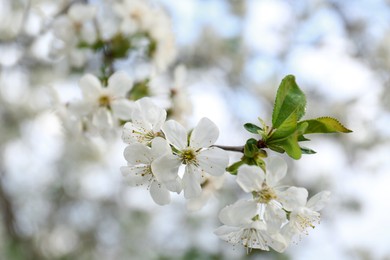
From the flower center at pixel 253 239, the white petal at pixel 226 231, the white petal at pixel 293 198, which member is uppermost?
the white petal at pixel 293 198

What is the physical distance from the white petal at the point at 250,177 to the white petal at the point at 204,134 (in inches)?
3.7

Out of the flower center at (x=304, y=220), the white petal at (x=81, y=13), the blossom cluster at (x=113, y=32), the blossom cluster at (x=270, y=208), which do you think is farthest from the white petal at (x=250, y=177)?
the white petal at (x=81, y=13)

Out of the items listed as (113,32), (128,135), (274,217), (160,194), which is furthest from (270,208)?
(113,32)

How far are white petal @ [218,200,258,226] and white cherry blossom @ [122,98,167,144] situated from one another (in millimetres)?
213

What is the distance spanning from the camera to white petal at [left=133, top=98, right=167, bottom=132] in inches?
37.6

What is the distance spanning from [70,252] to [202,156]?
4.75m

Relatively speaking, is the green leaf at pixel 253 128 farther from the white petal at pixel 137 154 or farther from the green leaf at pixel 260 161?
the white petal at pixel 137 154

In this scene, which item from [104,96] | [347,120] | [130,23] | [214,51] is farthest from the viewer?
[214,51]

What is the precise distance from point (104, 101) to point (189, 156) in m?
0.48

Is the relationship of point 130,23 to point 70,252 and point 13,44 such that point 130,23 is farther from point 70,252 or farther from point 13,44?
point 70,252

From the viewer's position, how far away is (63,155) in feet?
18.3

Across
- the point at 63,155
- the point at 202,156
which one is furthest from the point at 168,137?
the point at 63,155

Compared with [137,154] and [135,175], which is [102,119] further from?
[137,154]

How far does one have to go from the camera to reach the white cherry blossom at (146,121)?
0.96 m
